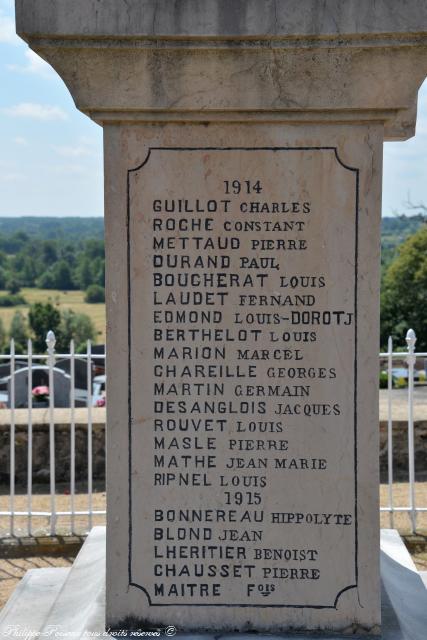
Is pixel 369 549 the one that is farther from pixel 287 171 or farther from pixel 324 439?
pixel 287 171

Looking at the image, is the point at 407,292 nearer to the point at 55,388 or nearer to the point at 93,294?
the point at 55,388

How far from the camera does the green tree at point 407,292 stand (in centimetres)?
3812

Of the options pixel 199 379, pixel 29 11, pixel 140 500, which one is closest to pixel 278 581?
pixel 140 500

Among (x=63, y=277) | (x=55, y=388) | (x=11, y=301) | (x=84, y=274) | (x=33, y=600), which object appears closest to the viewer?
(x=33, y=600)

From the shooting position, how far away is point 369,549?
3756 mm

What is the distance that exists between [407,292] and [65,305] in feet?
275

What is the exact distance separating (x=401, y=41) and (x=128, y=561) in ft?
7.48

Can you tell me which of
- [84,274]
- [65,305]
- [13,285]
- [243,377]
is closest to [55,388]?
[243,377]

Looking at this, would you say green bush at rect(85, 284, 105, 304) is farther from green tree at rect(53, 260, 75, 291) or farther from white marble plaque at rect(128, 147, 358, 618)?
white marble plaque at rect(128, 147, 358, 618)

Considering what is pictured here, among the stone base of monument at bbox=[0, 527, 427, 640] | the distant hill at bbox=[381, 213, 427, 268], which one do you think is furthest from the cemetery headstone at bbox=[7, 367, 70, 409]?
the distant hill at bbox=[381, 213, 427, 268]

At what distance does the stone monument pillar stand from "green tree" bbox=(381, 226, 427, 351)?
34311 millimetres

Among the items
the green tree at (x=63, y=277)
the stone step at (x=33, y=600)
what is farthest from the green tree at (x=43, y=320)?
the green tree at (x=63, y=277)

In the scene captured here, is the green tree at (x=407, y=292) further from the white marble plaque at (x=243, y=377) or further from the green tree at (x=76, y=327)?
the green tree at (x=76, y=327)

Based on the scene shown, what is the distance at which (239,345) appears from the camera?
3.76m
